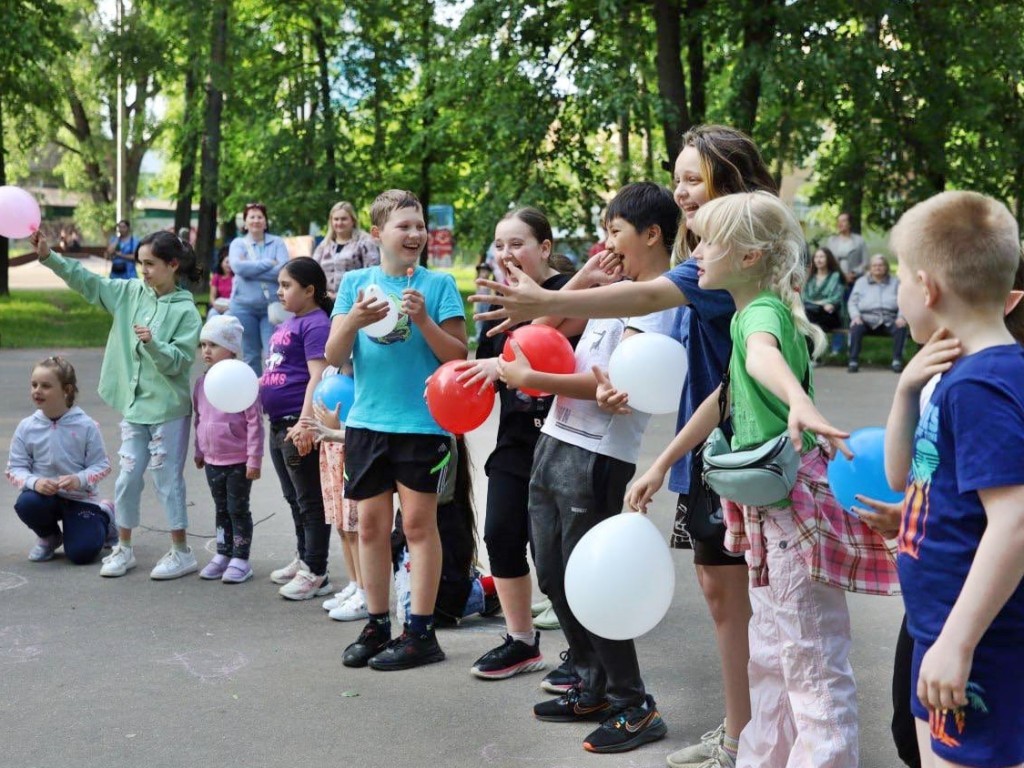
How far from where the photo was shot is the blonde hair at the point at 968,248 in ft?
7.52

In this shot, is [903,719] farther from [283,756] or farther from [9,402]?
[9,402]

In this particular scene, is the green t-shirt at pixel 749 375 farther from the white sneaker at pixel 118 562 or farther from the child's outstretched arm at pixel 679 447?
the white sneaker at pixel 118 562

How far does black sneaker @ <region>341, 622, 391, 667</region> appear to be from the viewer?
484 cm

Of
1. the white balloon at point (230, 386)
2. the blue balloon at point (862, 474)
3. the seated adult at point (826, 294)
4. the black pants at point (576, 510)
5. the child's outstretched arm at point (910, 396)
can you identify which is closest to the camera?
the child's outstretched arm at point (910, 396)

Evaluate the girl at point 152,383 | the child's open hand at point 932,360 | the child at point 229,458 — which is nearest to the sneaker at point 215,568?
A: the child at point 229,458

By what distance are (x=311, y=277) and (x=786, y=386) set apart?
3.47 meters

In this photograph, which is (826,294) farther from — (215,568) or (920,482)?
(920,482)

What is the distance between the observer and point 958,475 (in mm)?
2240

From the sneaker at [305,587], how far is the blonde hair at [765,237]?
10.8ft

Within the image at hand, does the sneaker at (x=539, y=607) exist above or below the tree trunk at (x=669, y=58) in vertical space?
below

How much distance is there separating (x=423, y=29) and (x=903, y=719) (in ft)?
76.4

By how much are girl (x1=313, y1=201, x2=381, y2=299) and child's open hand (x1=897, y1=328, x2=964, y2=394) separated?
7.80 m

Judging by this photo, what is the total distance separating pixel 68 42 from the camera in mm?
20328

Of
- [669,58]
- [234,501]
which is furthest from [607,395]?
[669,58]
